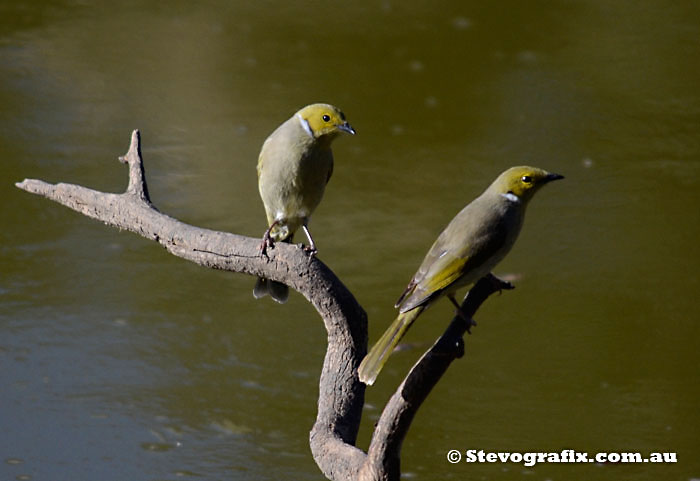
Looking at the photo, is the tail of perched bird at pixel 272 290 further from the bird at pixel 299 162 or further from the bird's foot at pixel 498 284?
the bird's foot at pixel 498 284

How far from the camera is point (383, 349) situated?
246 centimetres

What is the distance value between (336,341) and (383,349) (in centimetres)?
30

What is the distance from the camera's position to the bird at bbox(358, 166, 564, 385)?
248 cm

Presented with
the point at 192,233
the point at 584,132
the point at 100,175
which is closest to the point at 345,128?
the point at 192,233

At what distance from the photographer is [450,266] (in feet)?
8.23

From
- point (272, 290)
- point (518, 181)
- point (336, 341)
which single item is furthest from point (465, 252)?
point (272, 290)

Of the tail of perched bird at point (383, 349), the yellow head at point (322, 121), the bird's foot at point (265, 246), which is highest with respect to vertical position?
the yellow head at point (322, 121)

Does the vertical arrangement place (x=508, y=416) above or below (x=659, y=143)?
below

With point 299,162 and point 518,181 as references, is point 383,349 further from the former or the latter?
point 299,162

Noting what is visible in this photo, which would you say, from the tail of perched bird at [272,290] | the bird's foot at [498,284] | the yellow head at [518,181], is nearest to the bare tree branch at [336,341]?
the bird's foot at [498,284]

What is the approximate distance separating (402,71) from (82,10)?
267 centimetres

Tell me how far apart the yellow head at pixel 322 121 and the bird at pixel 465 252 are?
0.57 metres

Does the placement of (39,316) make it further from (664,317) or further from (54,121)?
(664,317)

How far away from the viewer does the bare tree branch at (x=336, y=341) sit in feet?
7.82
